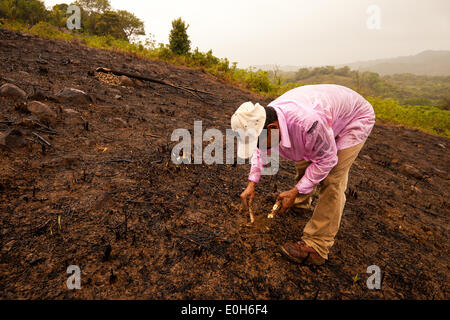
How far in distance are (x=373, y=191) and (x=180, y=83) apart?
573 centimetres

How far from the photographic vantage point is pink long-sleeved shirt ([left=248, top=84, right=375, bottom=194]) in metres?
1.56

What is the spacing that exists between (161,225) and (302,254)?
1.20 meters

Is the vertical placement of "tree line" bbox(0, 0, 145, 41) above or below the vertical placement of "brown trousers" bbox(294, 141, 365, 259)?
above

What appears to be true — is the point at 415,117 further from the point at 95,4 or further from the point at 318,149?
the point at 95,4


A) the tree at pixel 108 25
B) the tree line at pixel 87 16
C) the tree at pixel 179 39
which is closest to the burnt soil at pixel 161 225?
the tree at pixel 179 39

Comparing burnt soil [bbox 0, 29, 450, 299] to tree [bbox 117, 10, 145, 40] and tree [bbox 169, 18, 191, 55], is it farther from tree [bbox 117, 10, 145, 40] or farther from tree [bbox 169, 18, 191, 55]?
tree [bbox 117, 10, 145, 40]

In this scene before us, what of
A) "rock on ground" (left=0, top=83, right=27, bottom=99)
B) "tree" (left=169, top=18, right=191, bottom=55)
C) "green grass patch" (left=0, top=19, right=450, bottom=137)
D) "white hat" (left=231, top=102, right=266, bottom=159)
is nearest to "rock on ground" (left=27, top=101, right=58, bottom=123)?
"rock on ground" (left=0, top=83, right=27, bottom=99)

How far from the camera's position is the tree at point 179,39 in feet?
34.1

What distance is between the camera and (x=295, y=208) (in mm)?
2611

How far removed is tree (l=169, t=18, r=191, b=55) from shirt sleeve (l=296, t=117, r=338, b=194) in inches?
412

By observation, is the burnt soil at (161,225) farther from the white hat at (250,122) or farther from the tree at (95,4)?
the tree at (95,4)

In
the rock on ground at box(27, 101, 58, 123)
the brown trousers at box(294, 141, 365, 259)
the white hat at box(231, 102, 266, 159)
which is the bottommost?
the brown trousers at box(294, 141, 365, 259)

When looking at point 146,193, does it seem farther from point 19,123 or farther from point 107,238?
point 19,123

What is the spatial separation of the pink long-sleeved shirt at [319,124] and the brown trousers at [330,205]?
0.11m
